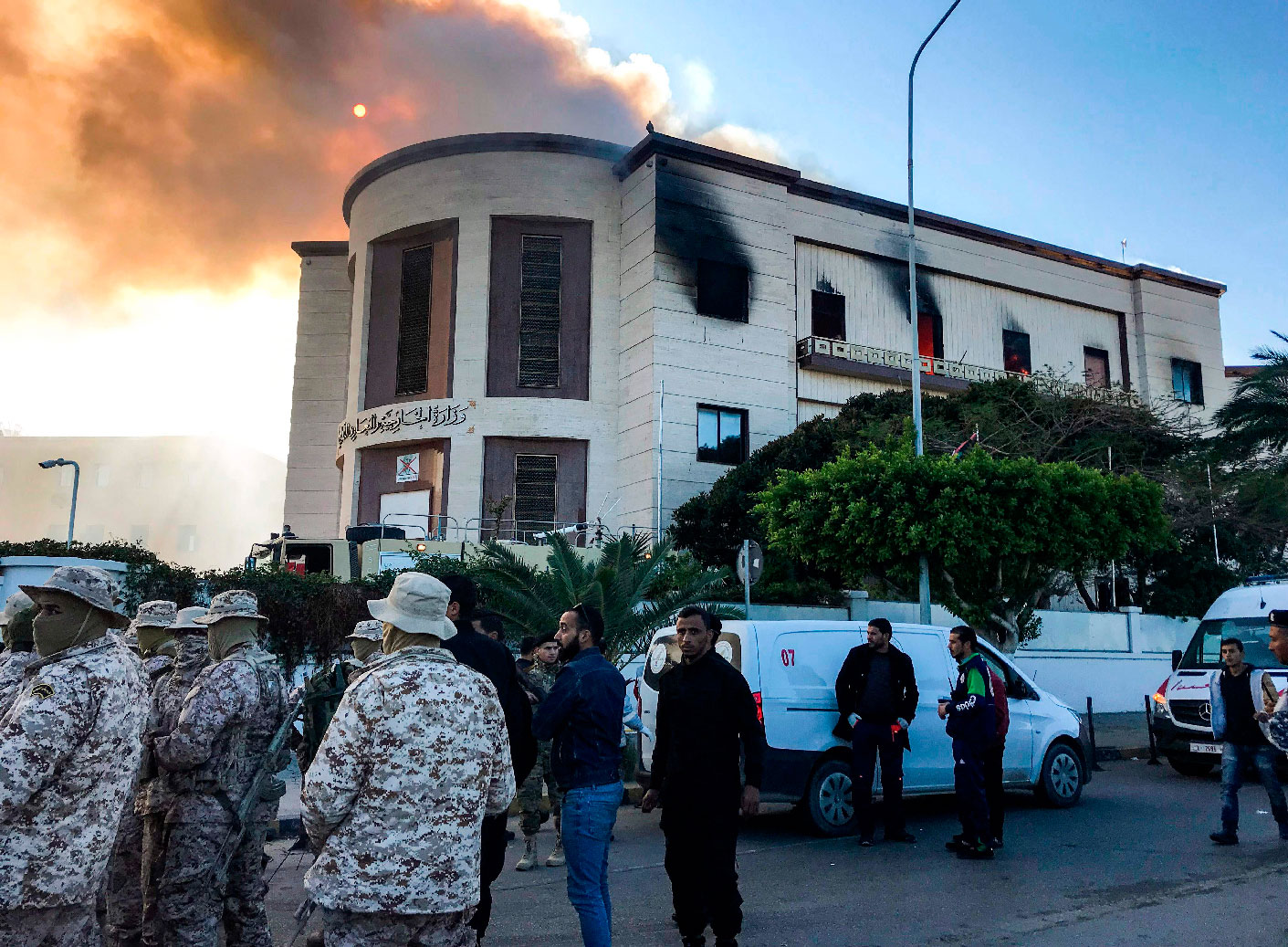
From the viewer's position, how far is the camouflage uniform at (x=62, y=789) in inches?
131

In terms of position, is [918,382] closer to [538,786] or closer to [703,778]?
[538,786]

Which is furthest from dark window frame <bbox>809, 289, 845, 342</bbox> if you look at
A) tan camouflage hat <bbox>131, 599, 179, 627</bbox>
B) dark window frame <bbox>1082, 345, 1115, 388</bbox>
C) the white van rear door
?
tan camouflage hat <bbox>131, 599, 179, 627</bbox>

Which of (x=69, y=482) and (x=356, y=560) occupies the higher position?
(x=69, y=482)

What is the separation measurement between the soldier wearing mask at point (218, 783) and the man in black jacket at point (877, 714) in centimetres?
498

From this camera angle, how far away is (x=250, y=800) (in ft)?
16.7

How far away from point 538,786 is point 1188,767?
9416 millimetres

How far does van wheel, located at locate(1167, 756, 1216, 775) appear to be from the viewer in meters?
13.1

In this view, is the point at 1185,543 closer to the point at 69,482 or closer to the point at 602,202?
the point at 602,202

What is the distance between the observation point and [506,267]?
1344 inches

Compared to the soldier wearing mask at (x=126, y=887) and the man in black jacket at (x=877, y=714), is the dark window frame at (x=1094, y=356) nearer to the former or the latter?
the man in black jacket at (x=877, y=714)

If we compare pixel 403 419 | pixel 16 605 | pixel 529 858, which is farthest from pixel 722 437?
pixel 16 605

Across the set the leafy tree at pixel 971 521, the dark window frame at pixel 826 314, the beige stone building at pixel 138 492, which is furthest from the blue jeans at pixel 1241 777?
the beige stone building at pixel 138 492

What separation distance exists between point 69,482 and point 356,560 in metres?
68.6

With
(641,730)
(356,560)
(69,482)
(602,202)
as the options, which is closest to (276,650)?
(356,560)
